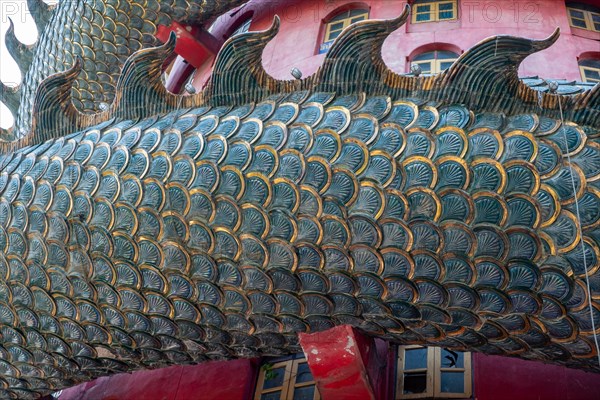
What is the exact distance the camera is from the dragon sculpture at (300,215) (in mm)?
4359

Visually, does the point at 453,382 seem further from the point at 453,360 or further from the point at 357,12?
the point at 357,12

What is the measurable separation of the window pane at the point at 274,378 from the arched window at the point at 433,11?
4.18 m

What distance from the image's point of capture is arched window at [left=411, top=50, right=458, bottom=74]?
316 inches

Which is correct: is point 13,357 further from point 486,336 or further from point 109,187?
point 486,336

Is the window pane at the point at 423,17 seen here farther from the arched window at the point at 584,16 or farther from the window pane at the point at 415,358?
the window pane at the point at 415,358

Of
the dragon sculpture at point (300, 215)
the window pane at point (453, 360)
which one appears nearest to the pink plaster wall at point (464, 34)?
the window pane at point (453, 360)

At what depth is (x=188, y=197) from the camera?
496 centimetres

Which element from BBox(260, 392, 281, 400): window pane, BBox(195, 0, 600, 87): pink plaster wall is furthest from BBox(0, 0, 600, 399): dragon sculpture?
BBox(195, 0, 600, 87): pink plaster wall

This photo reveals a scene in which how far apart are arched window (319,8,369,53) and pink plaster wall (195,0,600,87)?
0.09m

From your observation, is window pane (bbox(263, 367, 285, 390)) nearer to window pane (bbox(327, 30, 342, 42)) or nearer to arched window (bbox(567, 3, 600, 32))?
window pane (bbox(327, 30, 342, 42))

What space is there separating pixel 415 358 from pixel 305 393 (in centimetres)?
99

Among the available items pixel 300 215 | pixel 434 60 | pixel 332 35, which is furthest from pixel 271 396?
pixel 332 35

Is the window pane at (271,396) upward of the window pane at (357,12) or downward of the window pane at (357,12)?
downward

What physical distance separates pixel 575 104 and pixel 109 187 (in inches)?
120
